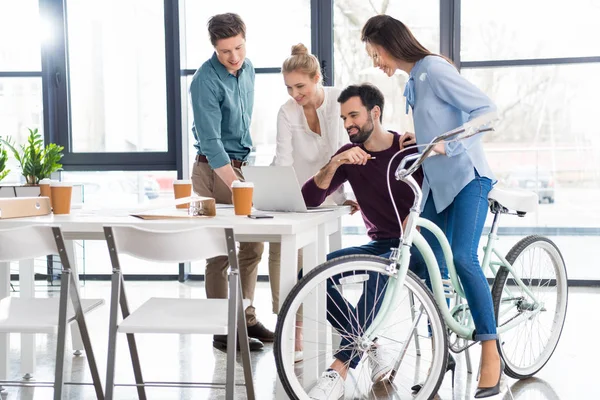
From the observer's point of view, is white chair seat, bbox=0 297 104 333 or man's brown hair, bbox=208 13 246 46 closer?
white chair seat, bbox=0 297 104 333

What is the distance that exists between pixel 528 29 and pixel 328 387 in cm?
365

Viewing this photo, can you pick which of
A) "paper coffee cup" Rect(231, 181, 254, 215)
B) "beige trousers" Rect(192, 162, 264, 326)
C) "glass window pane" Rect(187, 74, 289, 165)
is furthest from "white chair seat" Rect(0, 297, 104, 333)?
"glass window pane" Rect(187, 74, 289, 165)

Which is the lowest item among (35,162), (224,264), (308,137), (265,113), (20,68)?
(224,264)

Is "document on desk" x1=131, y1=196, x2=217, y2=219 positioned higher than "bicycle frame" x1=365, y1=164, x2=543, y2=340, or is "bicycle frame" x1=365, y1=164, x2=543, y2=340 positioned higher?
"document on desk" x1=131, y1=196, x2=217, y2=219

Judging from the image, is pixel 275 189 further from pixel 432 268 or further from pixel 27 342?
pixel 27 342

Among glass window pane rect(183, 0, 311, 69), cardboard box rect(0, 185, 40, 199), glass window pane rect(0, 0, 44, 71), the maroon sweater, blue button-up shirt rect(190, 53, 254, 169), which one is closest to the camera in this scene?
the maroon sweater

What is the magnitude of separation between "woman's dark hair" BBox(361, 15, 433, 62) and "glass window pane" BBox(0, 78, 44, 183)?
3923 mm

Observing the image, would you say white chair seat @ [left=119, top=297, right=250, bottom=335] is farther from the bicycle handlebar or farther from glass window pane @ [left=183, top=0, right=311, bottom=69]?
glass window pane @ [left=183, top=0, right=311, bottom=69]

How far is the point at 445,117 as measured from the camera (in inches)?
104

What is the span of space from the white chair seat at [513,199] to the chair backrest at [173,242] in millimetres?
1127

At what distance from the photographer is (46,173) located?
201 inches

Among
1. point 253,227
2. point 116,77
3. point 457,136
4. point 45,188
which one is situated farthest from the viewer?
point 116,77

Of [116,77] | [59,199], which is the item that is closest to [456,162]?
[59,199]

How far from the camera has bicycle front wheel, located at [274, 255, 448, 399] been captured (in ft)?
7.54
